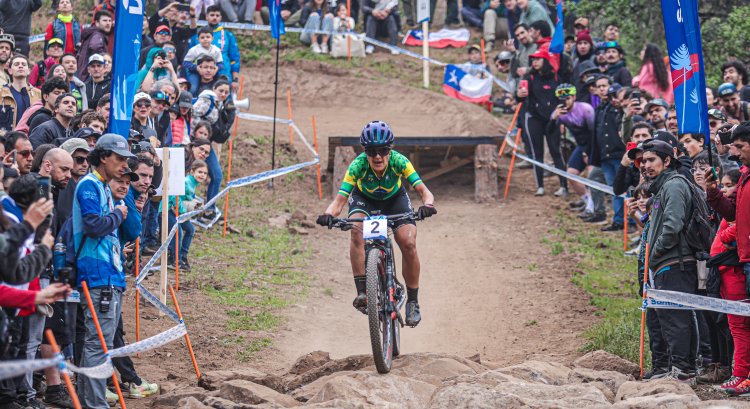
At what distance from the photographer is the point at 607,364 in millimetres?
9469

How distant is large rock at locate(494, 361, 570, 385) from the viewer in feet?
28.0

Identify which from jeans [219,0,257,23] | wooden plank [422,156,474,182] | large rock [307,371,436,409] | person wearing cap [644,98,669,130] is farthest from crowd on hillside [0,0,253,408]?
jeans [219,0,257,23]

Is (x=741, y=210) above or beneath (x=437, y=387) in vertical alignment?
above

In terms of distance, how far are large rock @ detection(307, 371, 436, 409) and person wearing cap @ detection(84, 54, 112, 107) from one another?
7.64 m

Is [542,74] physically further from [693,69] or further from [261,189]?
[693,69]

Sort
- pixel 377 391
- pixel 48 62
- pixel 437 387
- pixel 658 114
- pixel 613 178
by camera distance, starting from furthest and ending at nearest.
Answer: pixel 613 178, pixel 48 62, pixel 658 114, pixel 437 387, pixel 377 391

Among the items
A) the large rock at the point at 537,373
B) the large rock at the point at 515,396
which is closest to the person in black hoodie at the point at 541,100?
the large rock at the point at 537,373

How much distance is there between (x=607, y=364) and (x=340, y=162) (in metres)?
10.2

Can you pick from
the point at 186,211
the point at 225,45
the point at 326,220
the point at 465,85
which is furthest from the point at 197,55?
the point at 326,220

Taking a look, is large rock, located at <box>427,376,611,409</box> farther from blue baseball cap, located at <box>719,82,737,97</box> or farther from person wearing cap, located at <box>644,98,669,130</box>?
person wearing cap, located at <box>644,98,669,130</box>

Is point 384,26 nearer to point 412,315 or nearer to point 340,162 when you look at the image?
point 340,162

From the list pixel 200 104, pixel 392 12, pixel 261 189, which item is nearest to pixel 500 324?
pixel 200 104

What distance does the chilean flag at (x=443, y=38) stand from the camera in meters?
28.6

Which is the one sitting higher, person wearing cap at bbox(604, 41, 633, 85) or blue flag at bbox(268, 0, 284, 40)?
blue flag at bbox(268, 0, 284, 40)
